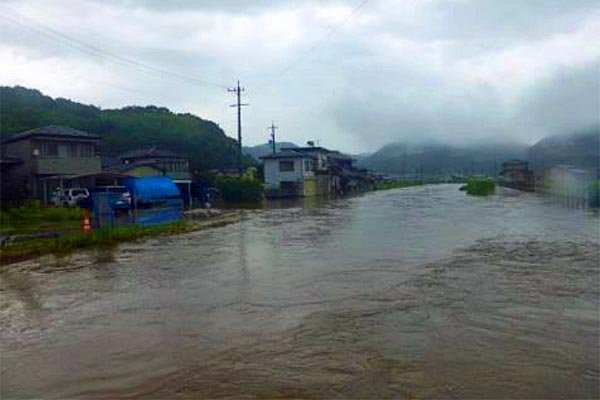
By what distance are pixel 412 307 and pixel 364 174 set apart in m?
74.2

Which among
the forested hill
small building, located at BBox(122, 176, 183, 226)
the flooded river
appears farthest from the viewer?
the forested hill

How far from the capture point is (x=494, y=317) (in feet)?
26.6

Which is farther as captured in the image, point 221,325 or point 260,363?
point 221,325

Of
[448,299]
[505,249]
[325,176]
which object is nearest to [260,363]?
[448,299]

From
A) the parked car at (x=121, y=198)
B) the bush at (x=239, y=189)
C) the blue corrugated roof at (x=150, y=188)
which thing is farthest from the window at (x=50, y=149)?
the bush at (x=239, y=189)

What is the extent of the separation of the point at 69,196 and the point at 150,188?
4.18 metres

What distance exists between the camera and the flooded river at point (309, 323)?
230 inches

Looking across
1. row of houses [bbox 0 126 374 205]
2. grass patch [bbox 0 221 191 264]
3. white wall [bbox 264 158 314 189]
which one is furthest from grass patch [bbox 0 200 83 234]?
white wall [bbox 264 158 314 189]

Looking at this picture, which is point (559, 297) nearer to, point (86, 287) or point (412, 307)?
point (412, 307)

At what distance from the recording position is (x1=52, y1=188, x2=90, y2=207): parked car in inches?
1181

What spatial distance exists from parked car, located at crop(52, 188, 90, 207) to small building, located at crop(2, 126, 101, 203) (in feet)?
3.97

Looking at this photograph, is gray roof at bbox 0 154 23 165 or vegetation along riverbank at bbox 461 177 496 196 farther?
vegetation along riverbank at bbox 461 177 496 196

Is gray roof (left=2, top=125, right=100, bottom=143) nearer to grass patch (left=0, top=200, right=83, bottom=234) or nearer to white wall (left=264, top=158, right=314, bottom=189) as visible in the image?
grass patch (left=0, top=200, right=83, bottom=234)

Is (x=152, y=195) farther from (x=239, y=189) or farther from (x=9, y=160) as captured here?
(x=239, y=189)
